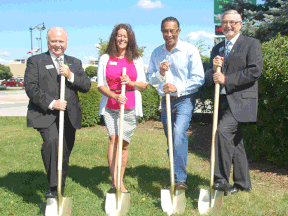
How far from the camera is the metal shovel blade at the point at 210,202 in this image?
3.43m

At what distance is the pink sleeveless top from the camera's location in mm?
3949

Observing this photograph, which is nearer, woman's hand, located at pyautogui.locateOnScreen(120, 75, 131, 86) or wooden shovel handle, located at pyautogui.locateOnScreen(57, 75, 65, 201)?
wooden shovel handle, located at pyautogui.locateOnScreen(57, 75, 65, 201)

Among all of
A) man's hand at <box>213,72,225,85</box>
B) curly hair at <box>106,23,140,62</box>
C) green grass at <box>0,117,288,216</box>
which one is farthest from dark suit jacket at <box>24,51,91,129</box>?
man's hand at <box>213,72,225,85</box>

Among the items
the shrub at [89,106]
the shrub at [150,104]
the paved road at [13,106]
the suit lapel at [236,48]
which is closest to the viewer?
the suit lapel at [236,48]

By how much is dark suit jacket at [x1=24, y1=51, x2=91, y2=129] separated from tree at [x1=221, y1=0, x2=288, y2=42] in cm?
599

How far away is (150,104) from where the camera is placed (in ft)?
32.7

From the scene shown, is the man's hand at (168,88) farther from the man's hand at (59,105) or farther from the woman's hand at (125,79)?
the man's hand at (59,105)

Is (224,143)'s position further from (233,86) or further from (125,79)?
(125,79)

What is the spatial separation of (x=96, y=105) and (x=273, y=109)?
5.95m

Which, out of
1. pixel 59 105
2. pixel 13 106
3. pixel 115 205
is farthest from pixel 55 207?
pixel 13 106

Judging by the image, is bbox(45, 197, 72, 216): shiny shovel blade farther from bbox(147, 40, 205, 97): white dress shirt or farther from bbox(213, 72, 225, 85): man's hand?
bbox(213, 72, 225, 85): man's hand

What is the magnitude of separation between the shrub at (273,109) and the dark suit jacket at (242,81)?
121 centimetres

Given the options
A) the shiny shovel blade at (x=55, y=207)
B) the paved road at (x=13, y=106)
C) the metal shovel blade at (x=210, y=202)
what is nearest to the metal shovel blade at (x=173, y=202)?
the metal shovel blade at (x=210, y=202)

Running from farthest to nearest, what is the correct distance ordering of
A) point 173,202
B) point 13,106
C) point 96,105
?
point 13,106 < point 96,105 < point 173,202
